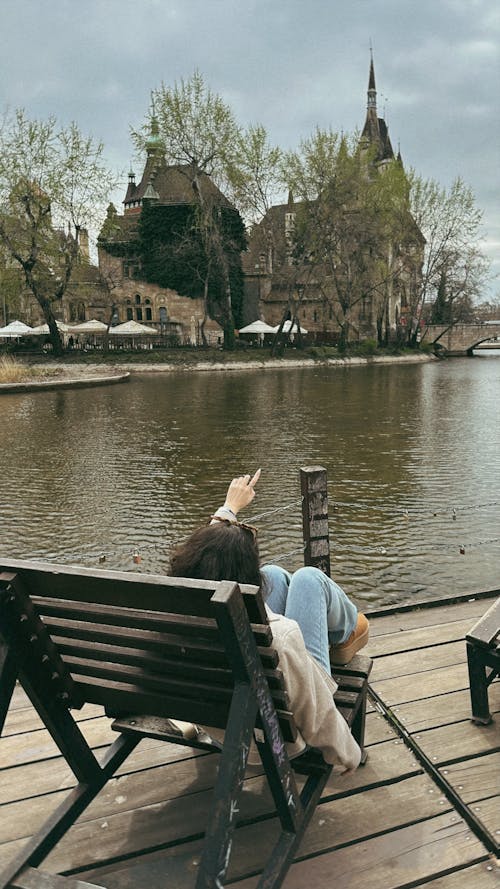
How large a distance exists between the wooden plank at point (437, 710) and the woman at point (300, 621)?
847 mm

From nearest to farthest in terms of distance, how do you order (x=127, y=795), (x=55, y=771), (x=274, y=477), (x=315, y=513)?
(x=127, y=795), (x=55, y=771), (x=315, y=513), (x=274, y=477)

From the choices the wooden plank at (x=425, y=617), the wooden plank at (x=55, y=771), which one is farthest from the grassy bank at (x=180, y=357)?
the wooden plank at (x=55, y=771)

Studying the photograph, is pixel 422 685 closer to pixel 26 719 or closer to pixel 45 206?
pixel 26 719

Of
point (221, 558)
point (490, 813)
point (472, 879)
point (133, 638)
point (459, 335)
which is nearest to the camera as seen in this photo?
point (133, 638)

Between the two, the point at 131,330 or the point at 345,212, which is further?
the point at 131,330

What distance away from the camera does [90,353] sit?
1804 inches

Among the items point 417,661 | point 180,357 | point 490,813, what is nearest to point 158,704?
point 490,813

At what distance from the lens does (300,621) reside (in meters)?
2.38

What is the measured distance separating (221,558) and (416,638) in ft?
7.54

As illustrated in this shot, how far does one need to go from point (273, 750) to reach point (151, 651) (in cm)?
48

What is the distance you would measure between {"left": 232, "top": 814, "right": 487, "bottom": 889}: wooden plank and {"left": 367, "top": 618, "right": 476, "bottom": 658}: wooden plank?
1371 millimetres

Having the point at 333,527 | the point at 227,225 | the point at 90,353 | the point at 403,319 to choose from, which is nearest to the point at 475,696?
the point at 333,527

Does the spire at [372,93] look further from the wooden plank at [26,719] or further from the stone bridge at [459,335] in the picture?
the wooden plank at [26,719]

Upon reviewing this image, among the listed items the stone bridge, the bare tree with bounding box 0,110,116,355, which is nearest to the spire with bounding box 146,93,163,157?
the bare tree with bounding box 0,110,116,355
